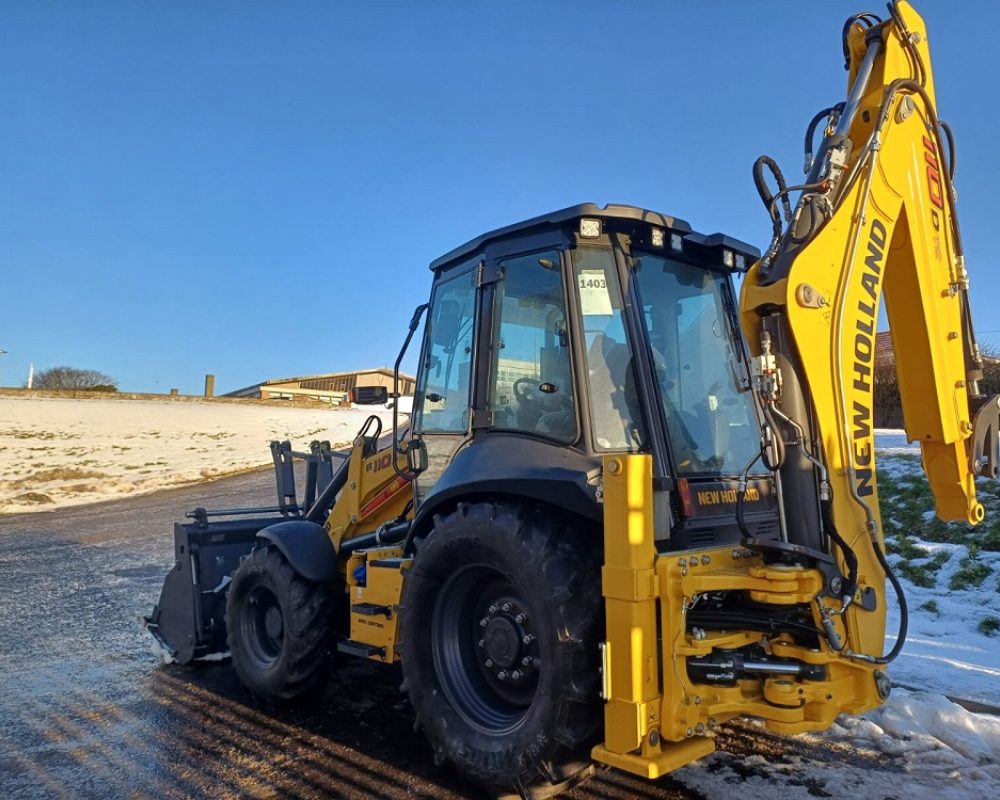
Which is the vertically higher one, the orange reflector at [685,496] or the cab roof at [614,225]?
the cab roof at [614,225]

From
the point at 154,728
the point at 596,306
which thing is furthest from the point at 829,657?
the point at 154,728

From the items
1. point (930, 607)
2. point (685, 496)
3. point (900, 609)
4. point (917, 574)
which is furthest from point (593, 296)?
point (917, 574)

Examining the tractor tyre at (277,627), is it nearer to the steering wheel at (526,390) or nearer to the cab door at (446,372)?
the cab door at (446,372)

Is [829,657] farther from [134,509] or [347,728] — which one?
[134,509]

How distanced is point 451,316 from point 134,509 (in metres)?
14.5

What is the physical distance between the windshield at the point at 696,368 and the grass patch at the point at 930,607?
3.66 meters

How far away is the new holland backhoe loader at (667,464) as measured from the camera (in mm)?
2988

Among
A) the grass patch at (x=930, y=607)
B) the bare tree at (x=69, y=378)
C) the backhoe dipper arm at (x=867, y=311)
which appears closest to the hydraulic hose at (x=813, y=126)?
the backhoe dipper arm at (x=867, y=311)

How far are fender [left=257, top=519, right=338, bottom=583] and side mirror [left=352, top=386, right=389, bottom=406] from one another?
0.94m

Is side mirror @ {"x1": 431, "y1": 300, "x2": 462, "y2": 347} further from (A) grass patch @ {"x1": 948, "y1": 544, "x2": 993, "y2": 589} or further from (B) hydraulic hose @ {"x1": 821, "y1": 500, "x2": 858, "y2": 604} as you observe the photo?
(A) grass patch @ {"x1": 948, "y1": 544, "x2": 993, "y2": 589}

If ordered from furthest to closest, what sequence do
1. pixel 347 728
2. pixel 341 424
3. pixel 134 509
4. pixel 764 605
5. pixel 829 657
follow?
pixel 341 424 < pixel 134 509 < pixel 347 728 < pixel 764 605 < pixel 829 657

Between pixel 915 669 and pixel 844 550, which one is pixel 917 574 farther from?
pixel 844 550

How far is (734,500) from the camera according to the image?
368 cm

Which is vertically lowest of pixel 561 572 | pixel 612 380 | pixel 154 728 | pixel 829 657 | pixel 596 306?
pixel 154 728
